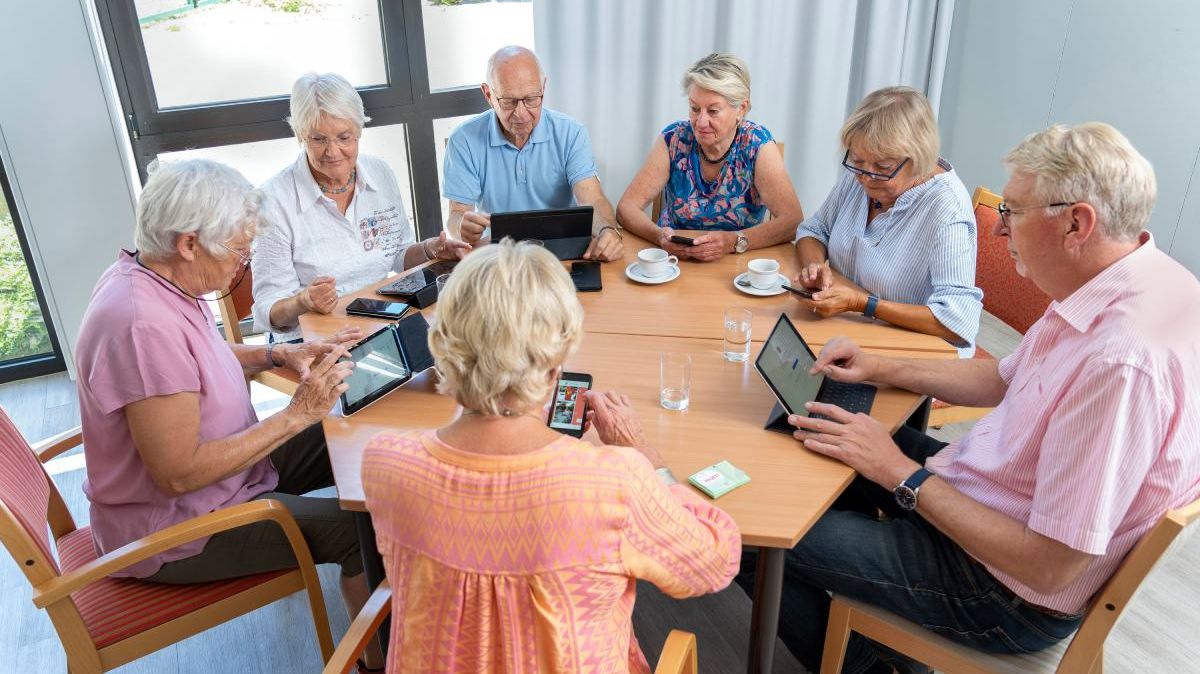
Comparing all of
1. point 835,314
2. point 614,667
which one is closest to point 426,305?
point 835,314

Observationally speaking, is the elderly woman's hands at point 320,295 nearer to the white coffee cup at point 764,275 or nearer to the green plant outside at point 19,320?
the white coffee cup at point 764,275

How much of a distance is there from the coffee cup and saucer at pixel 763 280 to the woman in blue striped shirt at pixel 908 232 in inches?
2.9

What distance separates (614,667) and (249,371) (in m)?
1.41

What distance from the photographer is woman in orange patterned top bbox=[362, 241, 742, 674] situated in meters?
1.14

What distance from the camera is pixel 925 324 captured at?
218 cm

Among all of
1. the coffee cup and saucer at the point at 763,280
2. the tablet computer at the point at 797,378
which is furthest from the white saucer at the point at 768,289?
the tablet computer at the point at 797,378

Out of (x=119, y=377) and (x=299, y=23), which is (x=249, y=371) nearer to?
(x=119, y=377)

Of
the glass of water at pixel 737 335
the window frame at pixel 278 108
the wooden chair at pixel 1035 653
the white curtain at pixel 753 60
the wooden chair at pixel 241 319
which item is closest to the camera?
the wooden chair at pixel 1035 653

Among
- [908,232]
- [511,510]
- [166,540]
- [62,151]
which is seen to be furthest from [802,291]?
[62,151]

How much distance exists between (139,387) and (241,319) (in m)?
1.06

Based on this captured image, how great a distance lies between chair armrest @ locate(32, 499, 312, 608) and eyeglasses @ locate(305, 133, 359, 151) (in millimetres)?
1212

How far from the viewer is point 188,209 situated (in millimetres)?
1715

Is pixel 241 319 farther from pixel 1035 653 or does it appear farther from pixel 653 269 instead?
pixel 1035 653

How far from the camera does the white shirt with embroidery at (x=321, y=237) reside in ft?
8.18
